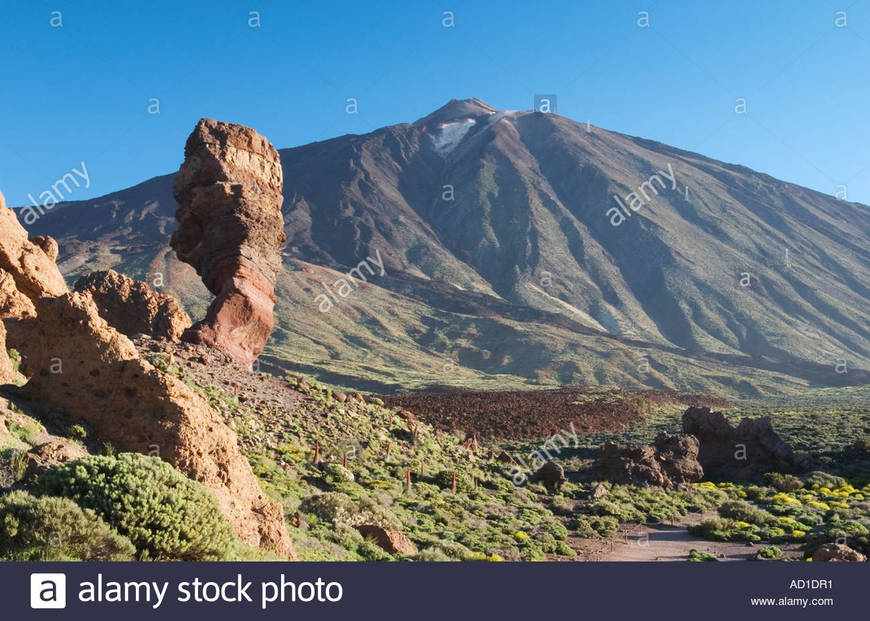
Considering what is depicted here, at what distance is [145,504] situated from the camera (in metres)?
8.38

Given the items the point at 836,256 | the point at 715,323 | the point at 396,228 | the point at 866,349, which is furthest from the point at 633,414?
the point at 836,256

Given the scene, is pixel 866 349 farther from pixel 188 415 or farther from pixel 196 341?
pixel 188 415

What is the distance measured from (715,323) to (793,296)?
22929mm

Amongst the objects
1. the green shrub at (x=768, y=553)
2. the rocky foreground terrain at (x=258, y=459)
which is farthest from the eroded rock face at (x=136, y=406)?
the green shrub at (x=768, y=553)

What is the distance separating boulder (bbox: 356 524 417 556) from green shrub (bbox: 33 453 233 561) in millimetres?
6468

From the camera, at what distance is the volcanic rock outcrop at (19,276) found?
1716 cm

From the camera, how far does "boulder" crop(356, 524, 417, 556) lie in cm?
1490

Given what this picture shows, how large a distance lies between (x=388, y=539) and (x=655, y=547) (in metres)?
8.21

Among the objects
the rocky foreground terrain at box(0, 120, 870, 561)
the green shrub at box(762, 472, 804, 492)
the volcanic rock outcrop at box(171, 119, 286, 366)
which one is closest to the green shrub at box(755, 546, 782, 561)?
the rocky foreground terrain at box(0, 120, 870, 561)

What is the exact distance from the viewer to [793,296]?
141250mm

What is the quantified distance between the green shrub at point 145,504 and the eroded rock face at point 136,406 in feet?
4.89

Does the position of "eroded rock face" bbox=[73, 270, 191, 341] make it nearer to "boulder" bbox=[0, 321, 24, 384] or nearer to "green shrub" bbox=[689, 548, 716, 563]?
"boulder" bbox=[0, 321, 24, 384]

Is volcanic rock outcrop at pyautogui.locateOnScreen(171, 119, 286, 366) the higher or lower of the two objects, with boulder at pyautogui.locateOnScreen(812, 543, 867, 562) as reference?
higher

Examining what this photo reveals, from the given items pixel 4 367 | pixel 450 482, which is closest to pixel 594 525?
pixel 450 482
